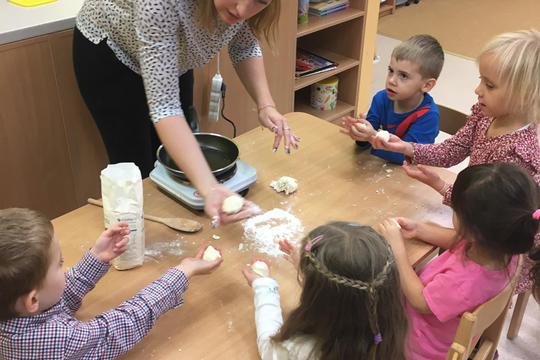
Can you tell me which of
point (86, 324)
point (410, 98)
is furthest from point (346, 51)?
point (86, 324)

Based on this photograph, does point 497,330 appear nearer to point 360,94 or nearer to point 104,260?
point 104,260

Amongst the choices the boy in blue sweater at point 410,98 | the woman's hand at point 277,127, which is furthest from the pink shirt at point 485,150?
the woman's hand at point 277,127

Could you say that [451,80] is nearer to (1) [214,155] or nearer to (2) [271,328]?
(1) [214,155]

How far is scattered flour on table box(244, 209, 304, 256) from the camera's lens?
1.27 meters

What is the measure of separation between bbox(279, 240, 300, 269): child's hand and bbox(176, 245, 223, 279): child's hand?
149mm

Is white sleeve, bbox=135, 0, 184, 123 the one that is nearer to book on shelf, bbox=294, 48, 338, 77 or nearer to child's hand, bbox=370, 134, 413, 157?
child's hand, bbox=370, 134, 413, 157

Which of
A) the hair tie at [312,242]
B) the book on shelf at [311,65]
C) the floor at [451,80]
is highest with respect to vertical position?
the hair tie at [312,242]

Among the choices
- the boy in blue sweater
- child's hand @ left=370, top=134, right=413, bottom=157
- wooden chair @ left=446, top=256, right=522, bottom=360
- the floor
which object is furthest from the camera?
the floor

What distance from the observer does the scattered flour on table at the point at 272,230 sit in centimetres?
127

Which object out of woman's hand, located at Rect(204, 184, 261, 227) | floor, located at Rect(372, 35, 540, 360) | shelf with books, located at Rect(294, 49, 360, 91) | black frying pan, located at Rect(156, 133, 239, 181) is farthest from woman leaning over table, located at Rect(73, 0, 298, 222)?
floor, located at Rect(372, 35, 540, 360)

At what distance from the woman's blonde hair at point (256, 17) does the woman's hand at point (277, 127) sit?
8.2 inches

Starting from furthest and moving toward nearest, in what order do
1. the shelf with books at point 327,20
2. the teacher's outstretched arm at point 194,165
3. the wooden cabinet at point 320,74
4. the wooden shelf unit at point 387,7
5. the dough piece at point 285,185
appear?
the wooden shelf unit at point 387,7 → the shelf with books at point 327,20 → the wooden cabinet at point 320,74 → the dough piece at point 285,185 → the teacher's outstretched arm at point 194,165

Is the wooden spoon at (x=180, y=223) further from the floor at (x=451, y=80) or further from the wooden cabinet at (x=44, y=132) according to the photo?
the floor at (x=451, y=80)

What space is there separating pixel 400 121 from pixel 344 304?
960 millimetres
